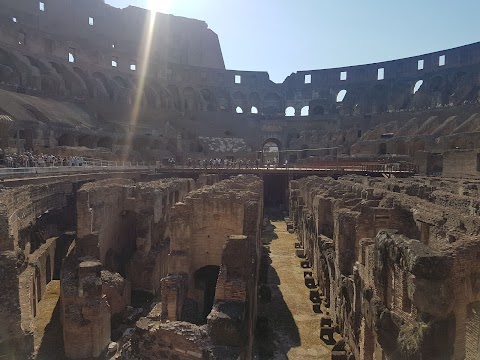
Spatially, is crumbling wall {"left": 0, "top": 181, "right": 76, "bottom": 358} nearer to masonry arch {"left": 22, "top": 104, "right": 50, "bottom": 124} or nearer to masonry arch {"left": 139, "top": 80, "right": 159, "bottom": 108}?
masonry arch {"left": 22, "top": 104, "right": 50, "bottom": 124}

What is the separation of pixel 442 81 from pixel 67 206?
53638mm

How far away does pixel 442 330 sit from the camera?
4.75 meters

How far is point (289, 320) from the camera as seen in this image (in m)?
10.9

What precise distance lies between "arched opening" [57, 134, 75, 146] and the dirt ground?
26.9 m


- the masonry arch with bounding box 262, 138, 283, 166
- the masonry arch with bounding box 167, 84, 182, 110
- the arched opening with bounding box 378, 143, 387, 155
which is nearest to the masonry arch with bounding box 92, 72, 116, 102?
the masonry arch with bounding box 167, 84, 182, 110

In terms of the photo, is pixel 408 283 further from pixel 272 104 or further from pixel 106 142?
pixel 272 104

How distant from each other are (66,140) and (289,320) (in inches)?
1252

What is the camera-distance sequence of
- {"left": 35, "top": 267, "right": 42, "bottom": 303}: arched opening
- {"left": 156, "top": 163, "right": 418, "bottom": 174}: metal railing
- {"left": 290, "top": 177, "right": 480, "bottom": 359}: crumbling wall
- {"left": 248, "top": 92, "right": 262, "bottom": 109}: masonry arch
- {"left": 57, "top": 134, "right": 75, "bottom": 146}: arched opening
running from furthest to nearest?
1. {"left": 248, "top": 92, "right": 262, "bottom": 109}: masonry arch
2. {"left": 57, "top": 134, "right": 75, "bottom": 146}: arched opening
3. {"left": 156, "top": 163, "right": 418, "bottom": 174}: metal railing
4. {"left": 35, "top": 267, "right": 42, "bottom": 303}: arched opening
5. {"left": 290, "top": 177, "right": 480, "bottom": 359}: crumbling wall

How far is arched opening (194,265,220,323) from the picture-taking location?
364 inches

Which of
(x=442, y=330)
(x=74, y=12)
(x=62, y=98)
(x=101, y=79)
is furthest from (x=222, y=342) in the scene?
(x=74, y=12)

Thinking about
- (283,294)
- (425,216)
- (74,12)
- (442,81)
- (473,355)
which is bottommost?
(283,294)

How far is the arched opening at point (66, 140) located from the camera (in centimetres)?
3619

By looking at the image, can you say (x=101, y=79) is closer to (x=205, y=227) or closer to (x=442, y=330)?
(x=205, y=227)

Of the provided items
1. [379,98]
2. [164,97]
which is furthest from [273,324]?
[379,98]
